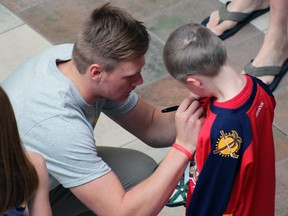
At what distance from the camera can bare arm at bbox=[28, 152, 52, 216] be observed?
9.17 ft

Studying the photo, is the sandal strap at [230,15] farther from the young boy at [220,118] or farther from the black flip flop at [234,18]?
the young boy at [220,118]

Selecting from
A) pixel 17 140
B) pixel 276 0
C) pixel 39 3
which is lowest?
pixel 39 3

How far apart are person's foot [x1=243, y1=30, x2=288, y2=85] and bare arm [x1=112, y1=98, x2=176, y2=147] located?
1.21 metres

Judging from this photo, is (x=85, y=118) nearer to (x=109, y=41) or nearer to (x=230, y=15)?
(x=109, y=41)

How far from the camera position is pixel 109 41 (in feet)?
10.3

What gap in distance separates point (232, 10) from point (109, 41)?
2194mm

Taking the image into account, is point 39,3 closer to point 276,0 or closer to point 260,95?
point 276,0

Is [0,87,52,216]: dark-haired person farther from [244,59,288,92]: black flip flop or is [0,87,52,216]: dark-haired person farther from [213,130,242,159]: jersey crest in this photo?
[244,59,288,92]: black flip flop

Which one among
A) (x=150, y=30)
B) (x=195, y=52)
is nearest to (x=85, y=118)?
(x=195, y=52)

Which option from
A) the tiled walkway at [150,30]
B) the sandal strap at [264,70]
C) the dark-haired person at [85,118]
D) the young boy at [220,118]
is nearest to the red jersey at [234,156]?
the young boy at [220,118]

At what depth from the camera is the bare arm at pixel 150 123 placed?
3660 millimetres

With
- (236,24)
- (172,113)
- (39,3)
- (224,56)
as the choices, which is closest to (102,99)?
(172,113)

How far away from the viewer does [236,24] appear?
5.18 metres

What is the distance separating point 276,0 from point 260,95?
173 centimetres
